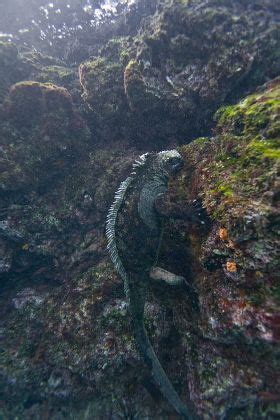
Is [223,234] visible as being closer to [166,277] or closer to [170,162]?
[166,277]

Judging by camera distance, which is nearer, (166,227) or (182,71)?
(166,227)

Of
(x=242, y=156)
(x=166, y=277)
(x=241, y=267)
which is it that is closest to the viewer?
(x=241, y=267)

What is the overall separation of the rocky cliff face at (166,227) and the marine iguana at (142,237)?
19 centimetres

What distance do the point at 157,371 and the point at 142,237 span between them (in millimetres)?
2169

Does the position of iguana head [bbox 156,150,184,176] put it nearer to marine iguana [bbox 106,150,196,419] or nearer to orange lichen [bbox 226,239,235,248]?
marine iguana [bbox 106,150,196,419]

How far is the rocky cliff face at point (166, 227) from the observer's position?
3.68 metres

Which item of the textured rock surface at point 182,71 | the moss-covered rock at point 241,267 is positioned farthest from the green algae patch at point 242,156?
the textured rock surface at point 182,71

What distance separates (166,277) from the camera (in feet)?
15.4

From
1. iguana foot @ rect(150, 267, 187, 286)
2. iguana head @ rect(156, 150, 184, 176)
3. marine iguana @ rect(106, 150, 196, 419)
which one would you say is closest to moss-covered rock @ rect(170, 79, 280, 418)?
iguana foot @ rect(150, 267, 187, 286)

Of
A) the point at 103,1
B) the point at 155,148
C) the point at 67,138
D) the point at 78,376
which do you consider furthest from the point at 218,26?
the point at 103,1

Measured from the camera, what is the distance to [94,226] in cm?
659

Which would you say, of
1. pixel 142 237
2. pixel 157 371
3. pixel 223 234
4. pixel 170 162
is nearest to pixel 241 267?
pixel 223 234

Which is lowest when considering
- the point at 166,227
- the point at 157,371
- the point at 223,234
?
the point at 157,371

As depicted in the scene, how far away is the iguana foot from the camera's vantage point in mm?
4582
